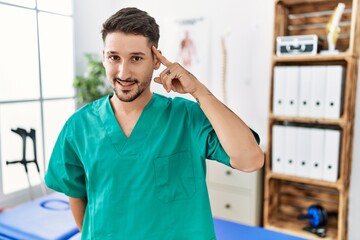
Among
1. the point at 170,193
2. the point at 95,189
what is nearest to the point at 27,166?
the point at 95,189

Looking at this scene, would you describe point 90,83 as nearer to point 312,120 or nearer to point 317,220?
point 312,120

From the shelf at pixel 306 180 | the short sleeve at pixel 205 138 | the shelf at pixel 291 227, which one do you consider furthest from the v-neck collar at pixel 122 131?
the shelf at pixel 291 227

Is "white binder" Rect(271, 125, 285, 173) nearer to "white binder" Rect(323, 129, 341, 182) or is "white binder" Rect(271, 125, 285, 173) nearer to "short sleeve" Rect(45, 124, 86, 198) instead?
"white binder" Rect(323, 129, 341, 182)

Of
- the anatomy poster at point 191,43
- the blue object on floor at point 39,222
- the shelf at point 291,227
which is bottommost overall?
the shelf at point 291,227

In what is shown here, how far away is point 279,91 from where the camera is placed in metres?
2.05

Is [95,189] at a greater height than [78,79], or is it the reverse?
[78,79]

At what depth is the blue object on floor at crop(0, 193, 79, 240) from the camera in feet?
4.86

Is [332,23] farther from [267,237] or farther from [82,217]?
[82,217]

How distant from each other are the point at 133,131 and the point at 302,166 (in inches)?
58.3

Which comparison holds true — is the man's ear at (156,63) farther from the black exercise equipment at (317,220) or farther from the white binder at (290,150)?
the black exercise equipment at (317,220)

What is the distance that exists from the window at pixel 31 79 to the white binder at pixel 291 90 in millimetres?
1394

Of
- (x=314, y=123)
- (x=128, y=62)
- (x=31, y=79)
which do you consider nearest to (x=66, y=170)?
(x=128, y=62)

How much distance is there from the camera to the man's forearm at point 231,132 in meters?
0.73

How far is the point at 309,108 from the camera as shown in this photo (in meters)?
1.97
